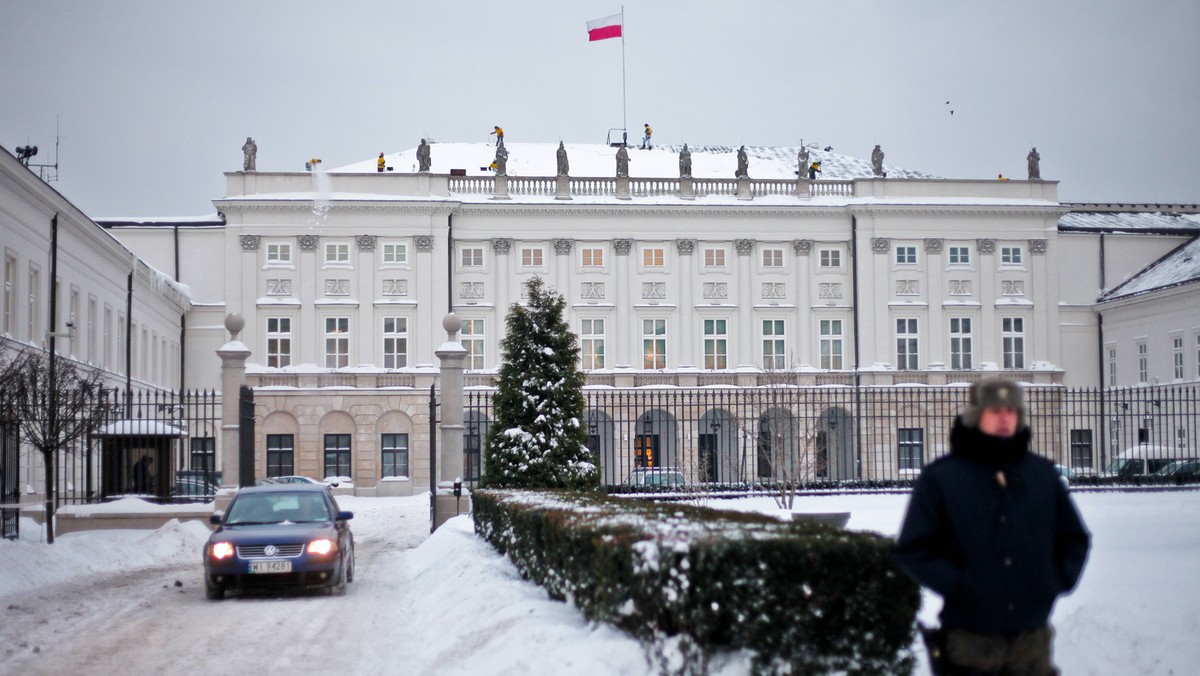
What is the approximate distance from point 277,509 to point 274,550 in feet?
4.37

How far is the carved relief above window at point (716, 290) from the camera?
60281 mm

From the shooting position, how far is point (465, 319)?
5922 cm

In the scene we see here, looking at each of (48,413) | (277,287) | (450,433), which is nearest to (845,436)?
(450,433)

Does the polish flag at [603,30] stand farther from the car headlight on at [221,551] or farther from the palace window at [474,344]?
the car headlight on at [221,551]

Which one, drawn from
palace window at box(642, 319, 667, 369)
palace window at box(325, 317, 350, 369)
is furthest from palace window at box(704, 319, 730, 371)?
palace window at box(325, 317, 350, 369)

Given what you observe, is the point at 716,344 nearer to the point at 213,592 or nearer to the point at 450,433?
the point at 450,433

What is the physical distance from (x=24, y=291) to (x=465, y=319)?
24.7 m

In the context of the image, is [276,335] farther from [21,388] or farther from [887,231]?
[21,388]

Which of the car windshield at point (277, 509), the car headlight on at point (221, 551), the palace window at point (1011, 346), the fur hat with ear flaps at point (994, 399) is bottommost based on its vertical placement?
the car headlight on at point (221, 551)

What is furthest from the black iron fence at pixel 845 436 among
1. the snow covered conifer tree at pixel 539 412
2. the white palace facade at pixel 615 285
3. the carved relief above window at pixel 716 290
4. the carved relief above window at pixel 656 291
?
the carved relief above window at pixel 716 290

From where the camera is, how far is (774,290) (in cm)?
6059

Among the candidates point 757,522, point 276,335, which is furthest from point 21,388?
point 276,335

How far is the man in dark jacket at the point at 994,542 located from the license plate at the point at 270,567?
39.2 ft

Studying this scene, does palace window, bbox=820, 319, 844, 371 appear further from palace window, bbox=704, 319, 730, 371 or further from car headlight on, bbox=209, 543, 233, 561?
car headlight on, bbox=209, 543, 233, 561
